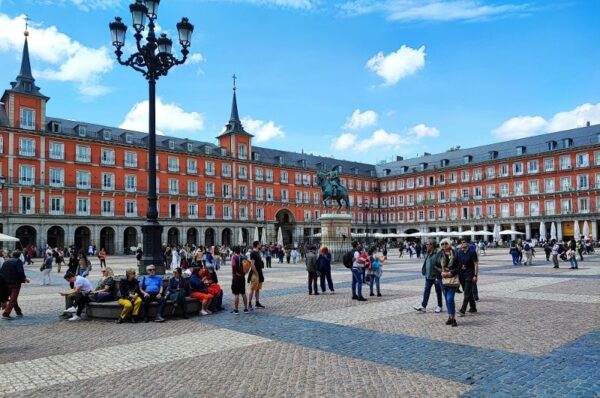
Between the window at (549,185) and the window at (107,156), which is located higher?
the window at (107,156)

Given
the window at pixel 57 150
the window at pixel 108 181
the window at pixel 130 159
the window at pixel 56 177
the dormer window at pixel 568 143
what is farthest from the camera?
the dormer window at pixel 568 143

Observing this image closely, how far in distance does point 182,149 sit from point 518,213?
46.0 metres

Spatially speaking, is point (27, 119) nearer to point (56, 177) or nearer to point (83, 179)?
point (56, 177)

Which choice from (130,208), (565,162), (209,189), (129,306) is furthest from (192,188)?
(129,306)

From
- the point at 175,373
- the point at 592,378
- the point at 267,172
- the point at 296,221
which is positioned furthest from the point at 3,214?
the point at 592,378

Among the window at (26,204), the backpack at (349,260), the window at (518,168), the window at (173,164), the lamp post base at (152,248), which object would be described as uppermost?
the window at (173,164)

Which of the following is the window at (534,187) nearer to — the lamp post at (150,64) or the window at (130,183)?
the window at (130,183)

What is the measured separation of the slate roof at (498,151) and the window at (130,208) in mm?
44549

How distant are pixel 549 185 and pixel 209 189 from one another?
44.6 meters

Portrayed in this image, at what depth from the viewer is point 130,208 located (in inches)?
2121

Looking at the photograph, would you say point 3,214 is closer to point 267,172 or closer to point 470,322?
point 267,172

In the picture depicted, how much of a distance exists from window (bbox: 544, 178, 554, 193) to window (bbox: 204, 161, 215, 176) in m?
43.9

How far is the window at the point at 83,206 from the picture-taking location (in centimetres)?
4959

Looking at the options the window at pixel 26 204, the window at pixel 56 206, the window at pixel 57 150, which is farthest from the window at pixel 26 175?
the window at pixel 56 206
